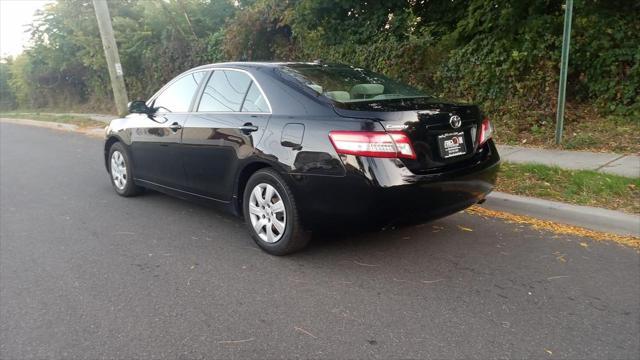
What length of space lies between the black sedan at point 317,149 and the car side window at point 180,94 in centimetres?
2

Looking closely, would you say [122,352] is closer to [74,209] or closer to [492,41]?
[74,209]

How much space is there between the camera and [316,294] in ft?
11.5

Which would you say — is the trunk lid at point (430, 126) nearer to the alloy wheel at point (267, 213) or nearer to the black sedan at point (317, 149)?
the black sedan at point (317, 149)

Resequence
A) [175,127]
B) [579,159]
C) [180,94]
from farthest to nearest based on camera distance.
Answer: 1. [579,159]
2. [180,94]
3. [175,127]

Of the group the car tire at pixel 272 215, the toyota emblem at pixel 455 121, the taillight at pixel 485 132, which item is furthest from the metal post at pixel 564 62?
the car tire at pixel 272 215

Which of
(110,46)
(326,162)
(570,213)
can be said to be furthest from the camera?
(110,46)

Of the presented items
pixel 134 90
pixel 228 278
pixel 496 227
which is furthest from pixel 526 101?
pixel 134 90

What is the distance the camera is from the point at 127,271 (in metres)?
4.02

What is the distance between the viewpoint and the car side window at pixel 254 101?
13.8 feet

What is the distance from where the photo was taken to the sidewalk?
5.77 m

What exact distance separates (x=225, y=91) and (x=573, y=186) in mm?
3540

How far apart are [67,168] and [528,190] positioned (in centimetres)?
721

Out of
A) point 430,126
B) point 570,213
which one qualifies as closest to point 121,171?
point 430,126

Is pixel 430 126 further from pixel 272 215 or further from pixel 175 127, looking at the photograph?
pixel 175 127
